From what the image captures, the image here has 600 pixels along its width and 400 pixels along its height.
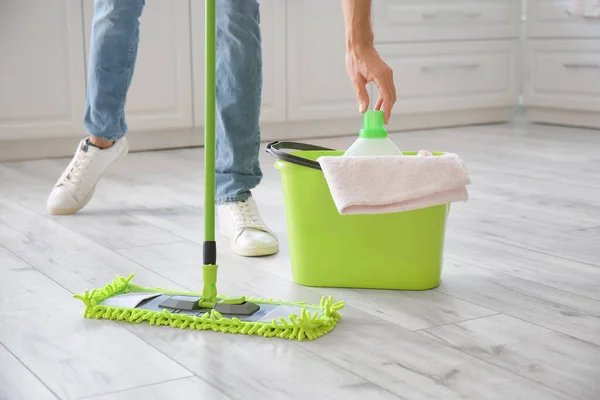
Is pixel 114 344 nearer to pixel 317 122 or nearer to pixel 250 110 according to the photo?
pixel 250 110

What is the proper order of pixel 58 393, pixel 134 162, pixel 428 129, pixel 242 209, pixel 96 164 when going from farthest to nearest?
pixel 428 129
pixel 134 162
pixel 96 164
pixel 242 209
pixel 58 393

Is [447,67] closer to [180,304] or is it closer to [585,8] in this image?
[585,8]

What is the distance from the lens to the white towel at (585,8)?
11.7ft

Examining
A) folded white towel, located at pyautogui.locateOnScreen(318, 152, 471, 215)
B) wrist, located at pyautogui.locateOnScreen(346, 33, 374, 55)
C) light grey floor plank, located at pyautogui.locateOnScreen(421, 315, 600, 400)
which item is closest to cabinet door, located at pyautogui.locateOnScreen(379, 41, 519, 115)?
wrist, located at pyautogui.locateOnScreen(346, 33, 374, 55)

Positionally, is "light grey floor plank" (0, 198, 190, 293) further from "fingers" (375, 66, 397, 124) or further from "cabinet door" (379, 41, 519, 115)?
"cabinet door" (379, 41, 519, 115)

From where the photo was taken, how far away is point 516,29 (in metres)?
3.88

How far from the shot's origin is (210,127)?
117cm

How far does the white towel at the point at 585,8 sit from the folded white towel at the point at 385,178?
2.60 metres

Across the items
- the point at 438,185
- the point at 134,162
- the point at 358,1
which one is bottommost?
the point at 134,162

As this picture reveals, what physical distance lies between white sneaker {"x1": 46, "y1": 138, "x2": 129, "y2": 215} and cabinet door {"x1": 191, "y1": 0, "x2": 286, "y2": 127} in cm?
112

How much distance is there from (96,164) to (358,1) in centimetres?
92

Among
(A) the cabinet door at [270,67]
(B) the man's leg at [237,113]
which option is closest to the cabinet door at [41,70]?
(A) the cabinet door at [270,67]

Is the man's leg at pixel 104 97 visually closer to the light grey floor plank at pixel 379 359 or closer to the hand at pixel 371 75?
the hand at pixel 371 75

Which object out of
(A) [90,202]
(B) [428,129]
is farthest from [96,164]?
(B) [428,129]
